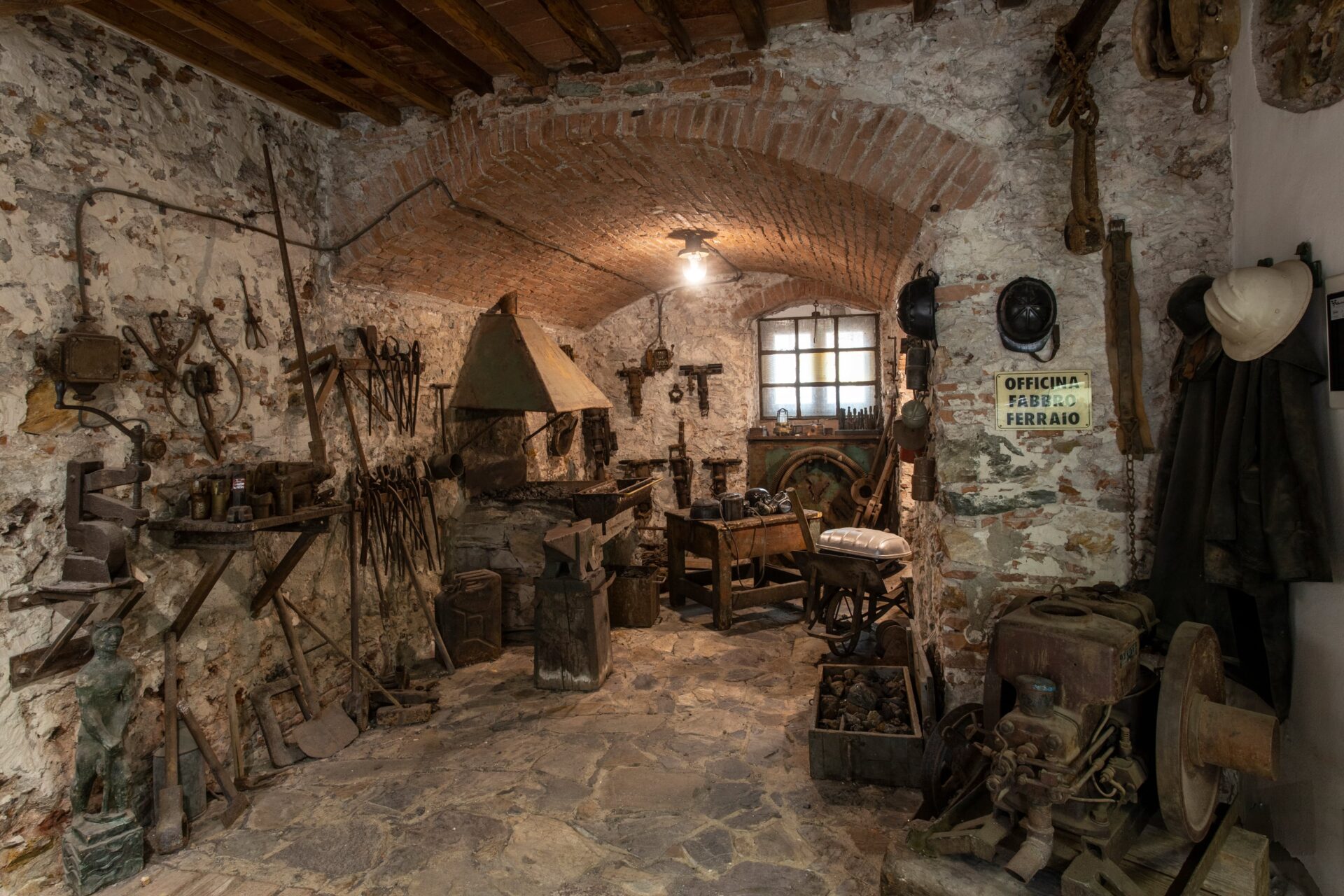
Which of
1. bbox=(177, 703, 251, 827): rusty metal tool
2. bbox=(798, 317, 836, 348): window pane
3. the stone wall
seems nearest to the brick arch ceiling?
the stone wall

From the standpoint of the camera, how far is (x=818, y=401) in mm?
8805

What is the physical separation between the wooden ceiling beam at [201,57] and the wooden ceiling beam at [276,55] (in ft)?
0.60

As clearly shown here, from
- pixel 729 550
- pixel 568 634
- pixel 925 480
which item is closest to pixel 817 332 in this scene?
pixel 729 550

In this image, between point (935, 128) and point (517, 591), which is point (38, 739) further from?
point (935, 128)

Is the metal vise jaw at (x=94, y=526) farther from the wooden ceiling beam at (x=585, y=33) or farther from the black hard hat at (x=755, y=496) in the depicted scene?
the black hard hat at (x=755, y=496)

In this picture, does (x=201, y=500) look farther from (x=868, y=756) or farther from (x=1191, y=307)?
(x=1191, y=307)

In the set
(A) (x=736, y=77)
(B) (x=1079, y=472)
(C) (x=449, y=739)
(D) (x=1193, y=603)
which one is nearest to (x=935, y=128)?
(A) (x=736, y=77)

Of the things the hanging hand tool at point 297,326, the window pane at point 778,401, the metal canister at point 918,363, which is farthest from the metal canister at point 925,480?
the window pane at point 778,401

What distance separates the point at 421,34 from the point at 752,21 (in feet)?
5.59

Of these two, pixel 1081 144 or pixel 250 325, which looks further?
pixel 250 325

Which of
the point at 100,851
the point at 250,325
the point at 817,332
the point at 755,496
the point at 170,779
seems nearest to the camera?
the point at 100,851

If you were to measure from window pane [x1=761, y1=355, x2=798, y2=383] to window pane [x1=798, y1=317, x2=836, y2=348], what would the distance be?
0.71 feet

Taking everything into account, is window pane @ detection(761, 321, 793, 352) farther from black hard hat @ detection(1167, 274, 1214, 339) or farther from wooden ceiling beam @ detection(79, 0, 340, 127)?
black hard hat @ detection(1167, 274, 1214, 339)

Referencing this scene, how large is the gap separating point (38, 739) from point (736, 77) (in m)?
4.53
